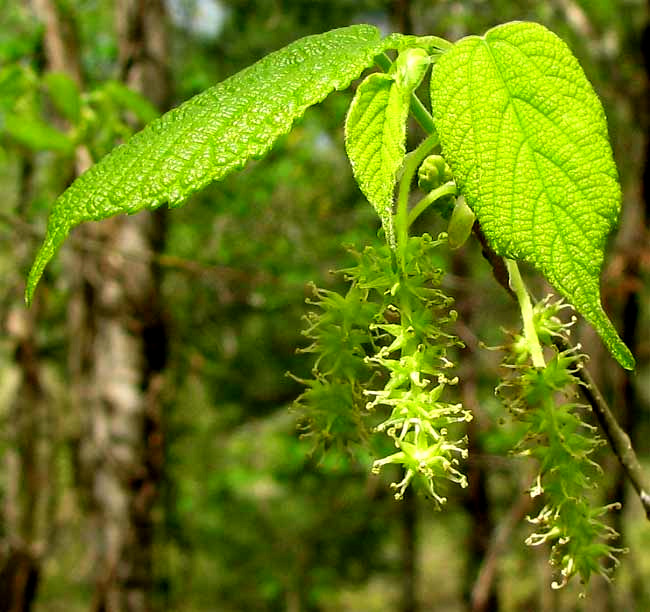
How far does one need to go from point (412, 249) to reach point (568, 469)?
0.25m

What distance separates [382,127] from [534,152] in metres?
0.13

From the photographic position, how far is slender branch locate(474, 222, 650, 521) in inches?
31.2

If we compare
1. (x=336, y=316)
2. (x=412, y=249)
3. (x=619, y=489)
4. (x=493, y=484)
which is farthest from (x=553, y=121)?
(x=493, y=484)

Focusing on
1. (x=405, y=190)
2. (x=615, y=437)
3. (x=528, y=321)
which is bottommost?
(x=615, y=437)

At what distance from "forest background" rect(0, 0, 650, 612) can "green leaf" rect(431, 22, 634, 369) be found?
21 cm

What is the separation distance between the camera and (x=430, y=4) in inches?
224

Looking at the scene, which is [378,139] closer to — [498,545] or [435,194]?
[435,194]

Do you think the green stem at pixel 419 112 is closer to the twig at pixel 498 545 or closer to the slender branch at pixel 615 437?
the slender branch at pixel 615 437

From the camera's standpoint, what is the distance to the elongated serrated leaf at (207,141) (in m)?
0.69

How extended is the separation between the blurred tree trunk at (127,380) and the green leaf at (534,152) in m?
2.09

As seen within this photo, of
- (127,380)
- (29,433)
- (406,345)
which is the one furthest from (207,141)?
(29,433)

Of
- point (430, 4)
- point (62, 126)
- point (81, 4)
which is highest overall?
point (430, 4)

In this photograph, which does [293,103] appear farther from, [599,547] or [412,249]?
[599,547]

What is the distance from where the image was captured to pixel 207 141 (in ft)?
2.30
